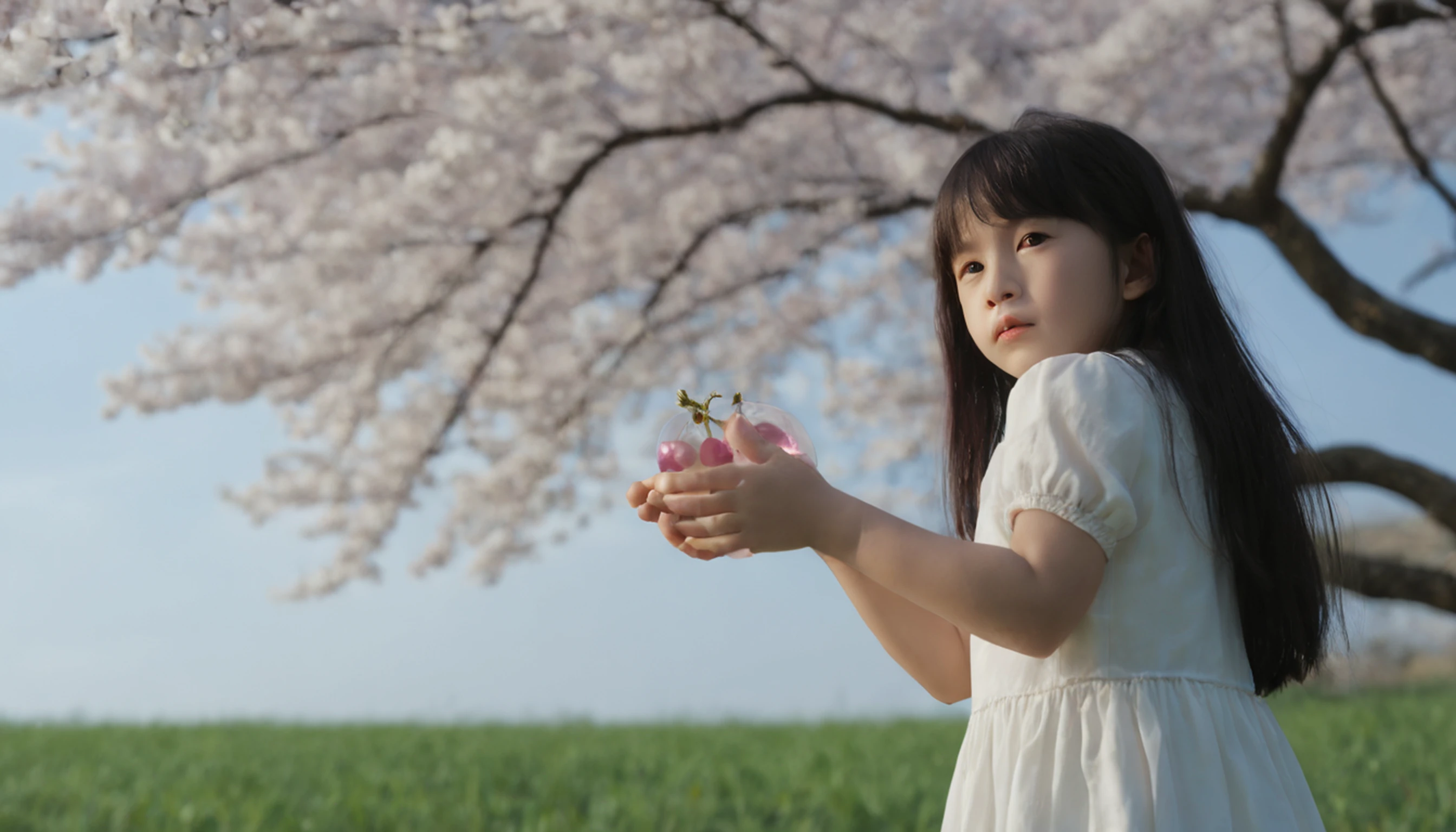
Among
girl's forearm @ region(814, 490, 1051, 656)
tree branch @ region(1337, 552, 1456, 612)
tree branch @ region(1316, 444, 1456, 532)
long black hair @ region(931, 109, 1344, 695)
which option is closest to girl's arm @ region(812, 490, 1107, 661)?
girl's forearm @ region(814, 490, 1051, 656)

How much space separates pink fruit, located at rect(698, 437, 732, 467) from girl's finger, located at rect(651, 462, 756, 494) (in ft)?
0.07

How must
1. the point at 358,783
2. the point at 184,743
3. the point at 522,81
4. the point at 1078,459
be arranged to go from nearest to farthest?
the point at 1078,459
the point at 522,81
the point at 358,783
the point at 184,743

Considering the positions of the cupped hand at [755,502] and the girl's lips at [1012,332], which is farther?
the girl's lips at [1012,332]

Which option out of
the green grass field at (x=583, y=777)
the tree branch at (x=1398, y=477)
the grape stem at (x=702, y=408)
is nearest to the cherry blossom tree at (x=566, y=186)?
the tree branch at (x=1398, y=477)

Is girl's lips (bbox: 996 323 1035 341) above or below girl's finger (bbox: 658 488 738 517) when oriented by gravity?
above

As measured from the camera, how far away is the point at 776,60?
13.0ft

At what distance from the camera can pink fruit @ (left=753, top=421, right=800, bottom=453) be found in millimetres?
1375

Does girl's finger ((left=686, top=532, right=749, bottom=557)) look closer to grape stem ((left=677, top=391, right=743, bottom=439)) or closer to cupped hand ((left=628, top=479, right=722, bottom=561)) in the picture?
cupped hand ((left=628, top=479, right=722, bottom=561))

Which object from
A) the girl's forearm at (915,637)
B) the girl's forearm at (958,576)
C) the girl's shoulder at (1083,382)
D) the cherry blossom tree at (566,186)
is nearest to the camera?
the girl's forearm at (958,576)

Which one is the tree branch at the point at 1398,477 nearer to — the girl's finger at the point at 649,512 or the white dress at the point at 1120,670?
the white dress at the point at 1120,670

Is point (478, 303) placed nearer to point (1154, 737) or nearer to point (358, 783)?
point (358, 783)

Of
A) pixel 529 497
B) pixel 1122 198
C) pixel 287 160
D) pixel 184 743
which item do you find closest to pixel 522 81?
pixel 287 160

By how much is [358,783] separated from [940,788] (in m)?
2.60

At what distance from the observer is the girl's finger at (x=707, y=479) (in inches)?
47.8
